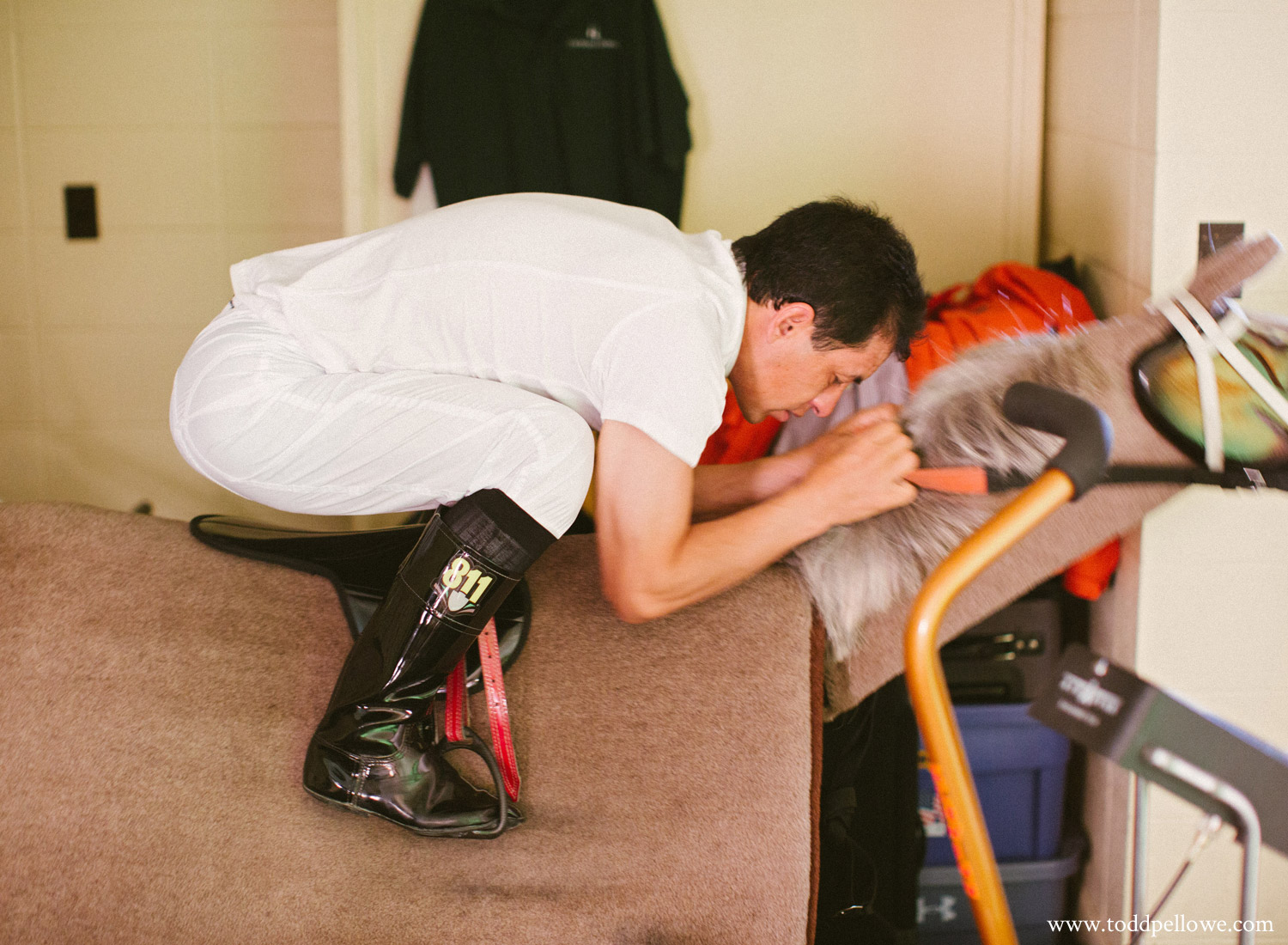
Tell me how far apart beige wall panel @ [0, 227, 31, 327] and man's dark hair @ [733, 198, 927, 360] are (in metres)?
2.05

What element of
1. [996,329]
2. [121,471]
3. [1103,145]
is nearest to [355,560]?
[996,329]

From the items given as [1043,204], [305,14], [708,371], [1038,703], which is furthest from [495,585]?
[305,14]

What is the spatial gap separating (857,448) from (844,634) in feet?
0.77

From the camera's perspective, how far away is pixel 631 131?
2.11m

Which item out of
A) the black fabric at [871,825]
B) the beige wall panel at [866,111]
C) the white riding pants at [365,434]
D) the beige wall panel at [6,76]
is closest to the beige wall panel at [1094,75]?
the beige wall panel at [866,111]

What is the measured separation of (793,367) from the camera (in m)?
1.26

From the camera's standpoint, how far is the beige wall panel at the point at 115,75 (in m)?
2.33

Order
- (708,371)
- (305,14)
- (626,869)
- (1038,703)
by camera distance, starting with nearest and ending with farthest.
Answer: (1038,703)
(708,371)
(626,869)
(305,14)

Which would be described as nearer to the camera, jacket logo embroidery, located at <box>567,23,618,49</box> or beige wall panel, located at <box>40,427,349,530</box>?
jacket logo embroidery, located at <box>567,23,618,49</box>

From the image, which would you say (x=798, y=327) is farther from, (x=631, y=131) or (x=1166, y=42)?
(x=631, y=131)

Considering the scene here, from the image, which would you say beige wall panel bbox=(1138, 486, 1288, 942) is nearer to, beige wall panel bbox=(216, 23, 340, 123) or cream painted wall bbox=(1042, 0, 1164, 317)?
cream painted wall bbox=(1042, 0, 1164, 317)

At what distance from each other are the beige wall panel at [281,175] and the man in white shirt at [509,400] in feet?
4.09

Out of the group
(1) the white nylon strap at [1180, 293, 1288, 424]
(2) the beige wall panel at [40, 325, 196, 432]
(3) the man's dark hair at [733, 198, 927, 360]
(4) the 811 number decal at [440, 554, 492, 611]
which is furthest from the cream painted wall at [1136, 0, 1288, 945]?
(2) the beige wall panel at [40, 325, 196, 432]

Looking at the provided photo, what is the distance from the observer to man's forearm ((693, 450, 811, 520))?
1.40 metres
